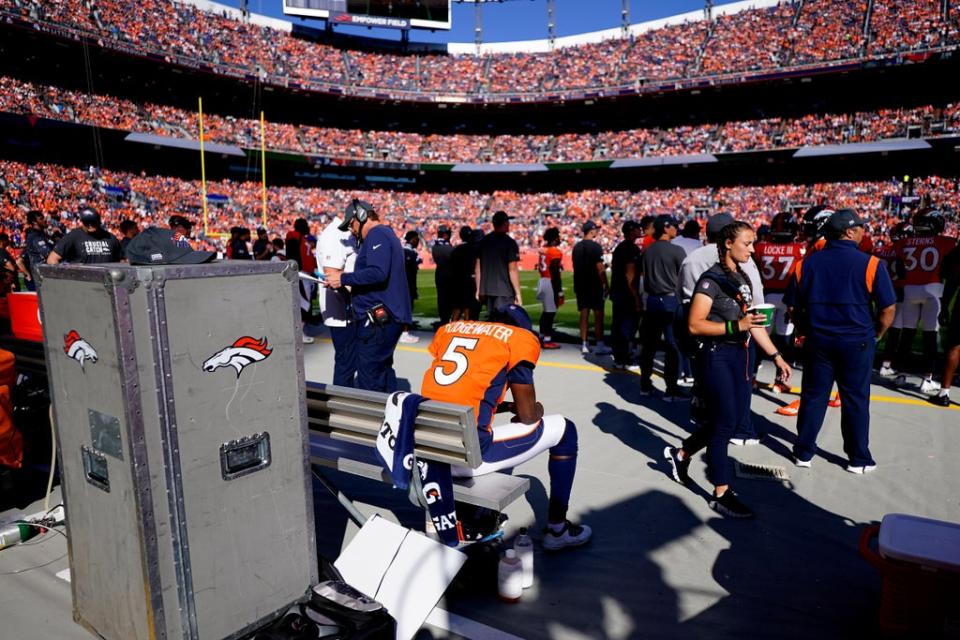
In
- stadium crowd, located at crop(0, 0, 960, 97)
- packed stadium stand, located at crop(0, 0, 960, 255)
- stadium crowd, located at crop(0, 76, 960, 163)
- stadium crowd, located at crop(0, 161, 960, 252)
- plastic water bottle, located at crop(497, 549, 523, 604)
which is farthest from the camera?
stadium crowd, located at crop(0, 0, 960, 97)

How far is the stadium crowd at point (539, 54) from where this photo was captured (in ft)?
104

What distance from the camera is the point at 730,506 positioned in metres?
3.95

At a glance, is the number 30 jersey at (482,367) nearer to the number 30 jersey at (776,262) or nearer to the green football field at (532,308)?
the number 30 jersey at (776,262)

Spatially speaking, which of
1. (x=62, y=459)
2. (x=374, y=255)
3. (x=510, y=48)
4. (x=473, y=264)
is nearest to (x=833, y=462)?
(x=374, y=255)

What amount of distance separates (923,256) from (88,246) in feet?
31.0

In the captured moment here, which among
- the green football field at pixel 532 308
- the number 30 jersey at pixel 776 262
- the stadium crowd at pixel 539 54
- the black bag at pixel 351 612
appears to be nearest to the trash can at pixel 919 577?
the black bag at pixel 351 612

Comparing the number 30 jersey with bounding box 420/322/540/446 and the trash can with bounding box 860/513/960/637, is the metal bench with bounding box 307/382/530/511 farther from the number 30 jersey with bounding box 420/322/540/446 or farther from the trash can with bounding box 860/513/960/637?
the trash can with bounding box 860/513/960/637

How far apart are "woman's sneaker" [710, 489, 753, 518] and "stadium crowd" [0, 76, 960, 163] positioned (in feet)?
115

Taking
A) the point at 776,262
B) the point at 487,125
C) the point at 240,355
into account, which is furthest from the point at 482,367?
the point at 487,125

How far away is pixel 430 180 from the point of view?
44.3 metres

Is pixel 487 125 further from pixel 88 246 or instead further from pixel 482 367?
pixel 482 367

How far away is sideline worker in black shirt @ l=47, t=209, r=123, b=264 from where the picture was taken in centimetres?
681

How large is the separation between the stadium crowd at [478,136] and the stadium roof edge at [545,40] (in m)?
8.62

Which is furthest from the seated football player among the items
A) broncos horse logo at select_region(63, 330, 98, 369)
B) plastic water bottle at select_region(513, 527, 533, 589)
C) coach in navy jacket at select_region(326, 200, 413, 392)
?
coach in navy jacket at select_region(326, 200, 413, 392)
